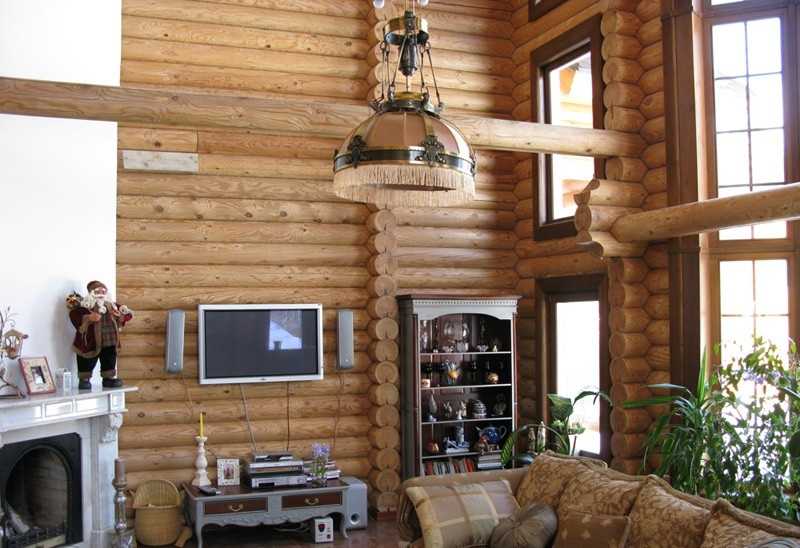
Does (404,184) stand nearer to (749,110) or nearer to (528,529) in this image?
(528,529)

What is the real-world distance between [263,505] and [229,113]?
10.1 feet

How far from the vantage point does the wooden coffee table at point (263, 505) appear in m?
6.52

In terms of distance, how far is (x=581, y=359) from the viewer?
724 cm

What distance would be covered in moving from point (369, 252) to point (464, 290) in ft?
3.38

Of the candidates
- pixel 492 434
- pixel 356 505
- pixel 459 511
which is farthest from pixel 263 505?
pixel 459 511

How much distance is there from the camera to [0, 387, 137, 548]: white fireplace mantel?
19.8 ft

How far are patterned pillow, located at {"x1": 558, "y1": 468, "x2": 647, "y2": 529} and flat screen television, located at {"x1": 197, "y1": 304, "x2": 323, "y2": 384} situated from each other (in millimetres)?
3101

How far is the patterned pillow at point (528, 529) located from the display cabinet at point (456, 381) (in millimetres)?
2636

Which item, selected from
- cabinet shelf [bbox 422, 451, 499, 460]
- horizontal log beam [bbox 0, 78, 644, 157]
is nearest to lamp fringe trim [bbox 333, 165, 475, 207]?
horizontal log beam [bbox 0, 78, 644, 157]

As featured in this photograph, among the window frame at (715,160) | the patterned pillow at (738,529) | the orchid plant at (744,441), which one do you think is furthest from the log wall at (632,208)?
the patterned pillow at (738,529)

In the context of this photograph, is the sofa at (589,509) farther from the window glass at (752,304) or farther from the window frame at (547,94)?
the window frame at (547,94)

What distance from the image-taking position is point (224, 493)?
261 inches

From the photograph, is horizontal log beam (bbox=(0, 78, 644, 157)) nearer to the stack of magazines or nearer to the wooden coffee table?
the stack of magazines

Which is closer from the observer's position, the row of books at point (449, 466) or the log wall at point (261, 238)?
the log wall at point (261, 238)
